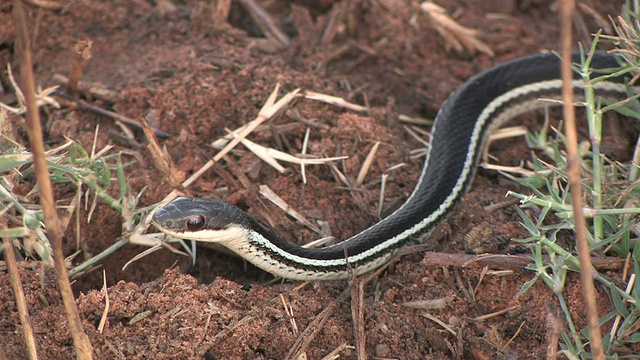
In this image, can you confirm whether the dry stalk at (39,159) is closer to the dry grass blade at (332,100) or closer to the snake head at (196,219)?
the snake head at (196,219)

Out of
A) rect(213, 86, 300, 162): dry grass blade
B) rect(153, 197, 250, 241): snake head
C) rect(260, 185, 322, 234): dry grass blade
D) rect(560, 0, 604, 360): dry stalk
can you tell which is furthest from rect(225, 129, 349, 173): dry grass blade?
rect(560, 0, 604, 360): dry stalk

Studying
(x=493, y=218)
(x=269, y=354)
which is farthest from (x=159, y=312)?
(x=493, y=218)

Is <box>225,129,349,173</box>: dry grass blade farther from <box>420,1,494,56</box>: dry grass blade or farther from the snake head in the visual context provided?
<box>420,1,494,56</box>: dry grass blade

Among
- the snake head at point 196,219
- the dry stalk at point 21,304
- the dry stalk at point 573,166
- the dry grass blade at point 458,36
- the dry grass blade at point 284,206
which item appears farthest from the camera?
the dry grass blade at point 458,36

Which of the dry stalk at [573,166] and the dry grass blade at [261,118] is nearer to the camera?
the dry stalk at [573,166]

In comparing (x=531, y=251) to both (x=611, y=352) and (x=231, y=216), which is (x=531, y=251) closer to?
(x=611, y=352)

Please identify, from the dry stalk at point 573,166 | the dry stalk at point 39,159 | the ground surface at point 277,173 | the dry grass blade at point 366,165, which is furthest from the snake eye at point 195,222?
the dry stalk at point 573,166
